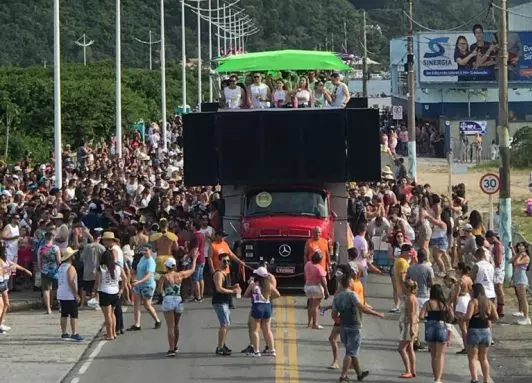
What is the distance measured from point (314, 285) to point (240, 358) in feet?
8.57

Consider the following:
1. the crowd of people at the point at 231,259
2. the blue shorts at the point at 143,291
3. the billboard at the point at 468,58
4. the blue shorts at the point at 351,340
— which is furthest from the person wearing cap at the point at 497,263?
the billboard at the point at 468,58

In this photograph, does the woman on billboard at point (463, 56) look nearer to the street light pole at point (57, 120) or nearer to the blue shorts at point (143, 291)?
the street light pole at point (57, 120)

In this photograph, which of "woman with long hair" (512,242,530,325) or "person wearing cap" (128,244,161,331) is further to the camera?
"woman with long hair" (512,242,530,325)

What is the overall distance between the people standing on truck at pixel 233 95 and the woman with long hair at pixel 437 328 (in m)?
10.3

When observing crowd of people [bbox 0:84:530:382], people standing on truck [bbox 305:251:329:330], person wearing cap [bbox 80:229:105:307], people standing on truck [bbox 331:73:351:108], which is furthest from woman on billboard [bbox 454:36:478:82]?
people standing on truck [bbox 305:251:329:330]

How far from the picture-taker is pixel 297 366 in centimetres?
1930

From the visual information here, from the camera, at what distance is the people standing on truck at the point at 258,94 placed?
27562 mm

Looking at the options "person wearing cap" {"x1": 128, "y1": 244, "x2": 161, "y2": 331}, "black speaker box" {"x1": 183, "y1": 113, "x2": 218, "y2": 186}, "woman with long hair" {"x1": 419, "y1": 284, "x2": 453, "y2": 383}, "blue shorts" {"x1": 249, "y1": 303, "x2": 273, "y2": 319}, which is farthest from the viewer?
"black speaker box" {"x1": 183, "y1": 113, "x2": 218, "y2": 186}

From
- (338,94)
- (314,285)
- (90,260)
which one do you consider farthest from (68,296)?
(338,94)

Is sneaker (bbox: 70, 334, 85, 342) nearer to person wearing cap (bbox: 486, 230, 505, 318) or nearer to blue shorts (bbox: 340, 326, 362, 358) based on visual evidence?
blue shorts (bbox: 340, 326, 362, 358)

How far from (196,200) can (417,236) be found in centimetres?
631

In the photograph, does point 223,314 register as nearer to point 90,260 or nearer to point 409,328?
point 409,328

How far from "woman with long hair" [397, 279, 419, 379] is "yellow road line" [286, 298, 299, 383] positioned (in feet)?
4.77

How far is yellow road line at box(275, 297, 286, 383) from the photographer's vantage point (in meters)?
18.8
